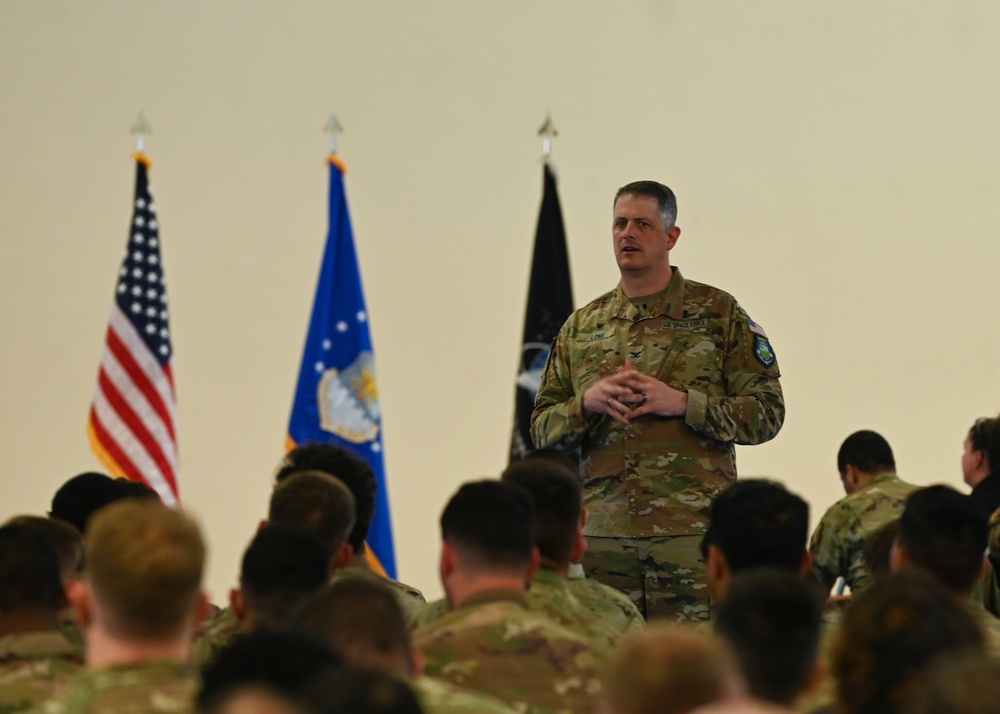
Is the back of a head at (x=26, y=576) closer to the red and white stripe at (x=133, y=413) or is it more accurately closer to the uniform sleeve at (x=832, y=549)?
the uniform sleeve at (x=832, y=549)

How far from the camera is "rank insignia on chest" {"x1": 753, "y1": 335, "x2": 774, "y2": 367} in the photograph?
158 inches

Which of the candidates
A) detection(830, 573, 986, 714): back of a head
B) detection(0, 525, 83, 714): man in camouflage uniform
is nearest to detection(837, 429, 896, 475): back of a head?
detection(0, 525, 83, 714): man in camouflage uniform

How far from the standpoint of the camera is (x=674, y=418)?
12.9 ft

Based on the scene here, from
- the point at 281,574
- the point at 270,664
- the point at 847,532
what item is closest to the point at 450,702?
the point at 270,664

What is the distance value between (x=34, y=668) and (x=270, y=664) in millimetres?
906

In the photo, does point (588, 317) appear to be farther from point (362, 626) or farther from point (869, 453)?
point (362, 626)

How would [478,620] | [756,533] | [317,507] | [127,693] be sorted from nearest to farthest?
1. [127,693]
2. [478,620]
3. [756,533]
4. [317,507]

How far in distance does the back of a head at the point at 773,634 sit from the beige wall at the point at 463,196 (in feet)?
16.9

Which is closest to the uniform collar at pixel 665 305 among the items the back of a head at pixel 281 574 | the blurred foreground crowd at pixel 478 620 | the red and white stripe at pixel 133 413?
the blurred foreground crowd at pixel 478 620

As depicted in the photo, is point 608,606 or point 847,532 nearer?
point 608,606

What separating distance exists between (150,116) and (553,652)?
18.1 feet

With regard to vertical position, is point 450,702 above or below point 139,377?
below

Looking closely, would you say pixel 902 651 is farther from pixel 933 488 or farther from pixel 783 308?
pixel 783 308

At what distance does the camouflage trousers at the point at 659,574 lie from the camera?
3.86m
